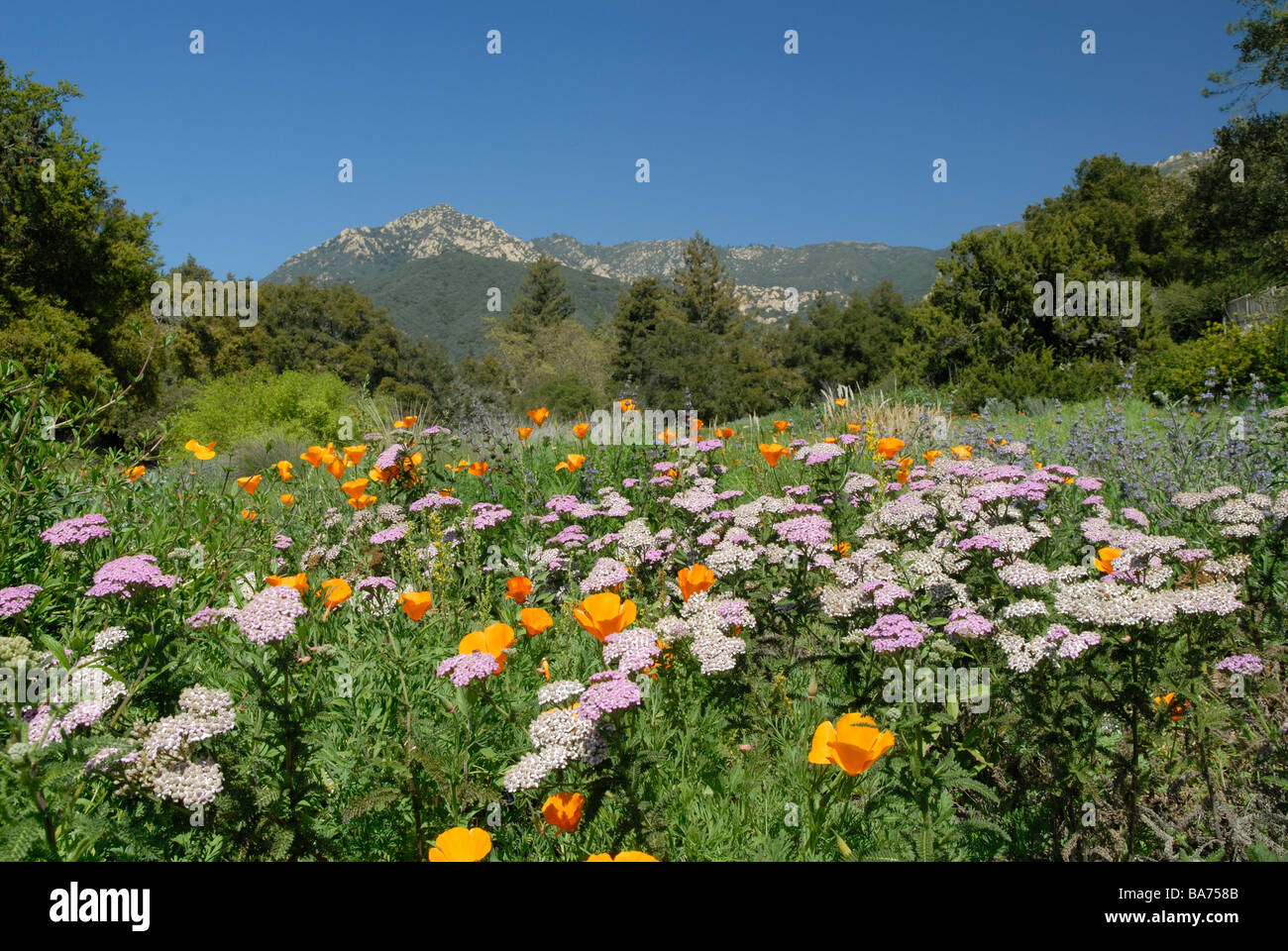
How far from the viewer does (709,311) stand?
5606 cm

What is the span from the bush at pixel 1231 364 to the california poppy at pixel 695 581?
12.6 meters

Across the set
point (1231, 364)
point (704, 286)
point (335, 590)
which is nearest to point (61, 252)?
point (335, 590)

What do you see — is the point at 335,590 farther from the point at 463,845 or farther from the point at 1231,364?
the point at 1231,364

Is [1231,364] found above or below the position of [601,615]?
above

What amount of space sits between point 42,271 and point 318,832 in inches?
1073

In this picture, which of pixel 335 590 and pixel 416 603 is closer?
pixel 335 590

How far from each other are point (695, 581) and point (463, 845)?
1547 millimetres

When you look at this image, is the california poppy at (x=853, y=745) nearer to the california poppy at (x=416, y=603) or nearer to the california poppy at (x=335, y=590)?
the california poppy at (x=416, y=603)

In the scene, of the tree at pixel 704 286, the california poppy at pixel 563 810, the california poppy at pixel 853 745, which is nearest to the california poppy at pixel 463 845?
the california poppy at pixel 563 810

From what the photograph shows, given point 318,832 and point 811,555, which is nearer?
point 318,832

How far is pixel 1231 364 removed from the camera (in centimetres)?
1312

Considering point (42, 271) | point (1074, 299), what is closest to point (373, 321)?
point (42, 271)

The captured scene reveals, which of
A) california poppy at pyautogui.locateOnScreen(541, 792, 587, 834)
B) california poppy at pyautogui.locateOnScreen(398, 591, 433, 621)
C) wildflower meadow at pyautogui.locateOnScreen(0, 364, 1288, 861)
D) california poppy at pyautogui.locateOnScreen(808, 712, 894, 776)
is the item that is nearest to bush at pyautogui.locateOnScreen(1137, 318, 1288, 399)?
wildflower meadow at pyautogui.locateOnScreen(0, 364, 1288, 861)

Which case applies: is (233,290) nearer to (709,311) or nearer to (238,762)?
(709,311)
